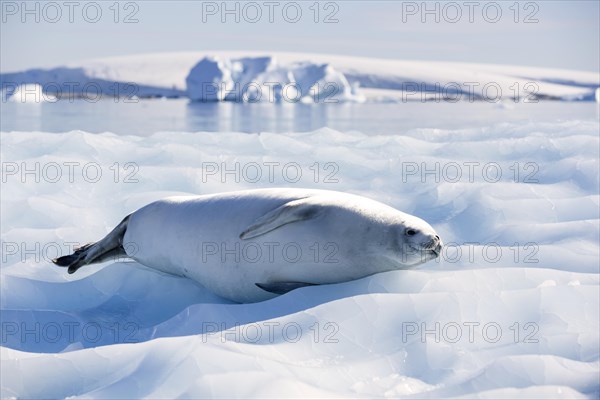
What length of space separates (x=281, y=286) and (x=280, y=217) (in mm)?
338

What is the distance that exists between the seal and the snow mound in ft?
117

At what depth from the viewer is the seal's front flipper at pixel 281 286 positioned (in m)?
3.40

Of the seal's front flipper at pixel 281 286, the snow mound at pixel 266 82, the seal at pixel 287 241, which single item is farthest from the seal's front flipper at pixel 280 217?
the snow mound at pixel 266 82

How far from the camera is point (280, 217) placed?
3326 millimetres

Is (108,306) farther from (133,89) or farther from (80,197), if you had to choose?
(133,89)

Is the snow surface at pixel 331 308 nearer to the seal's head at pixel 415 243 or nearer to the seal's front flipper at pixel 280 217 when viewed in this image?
the seal's head at pixel 415 243

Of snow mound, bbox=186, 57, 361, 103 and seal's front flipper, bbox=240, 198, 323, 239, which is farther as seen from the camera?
snow mound, bbox=186, 57, 361, 103

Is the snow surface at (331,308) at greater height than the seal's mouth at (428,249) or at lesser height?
lesser

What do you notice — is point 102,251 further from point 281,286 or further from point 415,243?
point 415,243

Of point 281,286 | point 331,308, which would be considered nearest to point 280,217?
point 281,286

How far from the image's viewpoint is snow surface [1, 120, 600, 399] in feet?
7.57

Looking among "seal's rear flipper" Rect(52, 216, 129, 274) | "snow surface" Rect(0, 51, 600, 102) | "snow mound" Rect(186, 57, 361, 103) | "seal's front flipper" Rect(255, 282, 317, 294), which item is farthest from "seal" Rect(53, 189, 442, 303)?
"snow surface" Rect(0, 51, 600, 102)

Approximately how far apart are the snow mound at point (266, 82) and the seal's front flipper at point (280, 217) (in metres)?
35.8

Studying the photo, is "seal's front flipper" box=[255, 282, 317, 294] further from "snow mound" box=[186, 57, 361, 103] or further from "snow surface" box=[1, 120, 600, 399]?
"snow mound" box=[186, 57, 361, 103]
